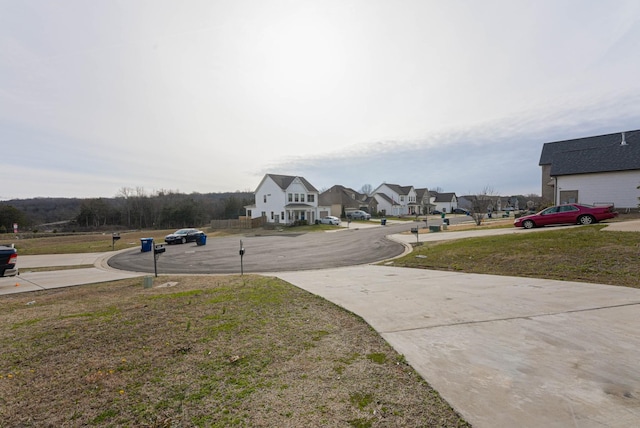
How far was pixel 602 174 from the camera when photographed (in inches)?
959

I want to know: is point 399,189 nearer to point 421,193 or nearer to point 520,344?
point 421,193

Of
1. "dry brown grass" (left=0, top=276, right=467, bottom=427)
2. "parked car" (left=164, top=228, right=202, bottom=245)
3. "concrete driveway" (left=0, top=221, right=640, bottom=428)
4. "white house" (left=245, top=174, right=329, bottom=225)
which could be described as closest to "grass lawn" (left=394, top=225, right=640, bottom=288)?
"concrete driveway" (left=0, top=221, right=640, bottom=428)

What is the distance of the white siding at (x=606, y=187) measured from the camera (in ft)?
75.4

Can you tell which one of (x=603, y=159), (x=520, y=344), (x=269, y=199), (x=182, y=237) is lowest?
(x=182, y=237)

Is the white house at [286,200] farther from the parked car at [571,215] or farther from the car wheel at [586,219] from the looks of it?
the car wheel at [586,219]

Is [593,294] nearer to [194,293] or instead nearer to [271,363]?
[271,363]

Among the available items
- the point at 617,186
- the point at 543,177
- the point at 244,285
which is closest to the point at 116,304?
the point at 244,285

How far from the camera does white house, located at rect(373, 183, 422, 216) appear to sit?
71750 millimetres

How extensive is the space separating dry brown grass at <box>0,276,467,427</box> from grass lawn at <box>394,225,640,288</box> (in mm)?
7247

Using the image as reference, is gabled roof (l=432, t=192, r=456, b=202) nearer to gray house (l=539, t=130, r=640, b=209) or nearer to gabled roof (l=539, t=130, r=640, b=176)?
gabled roof (l=539, t=130, r=640, b=176)

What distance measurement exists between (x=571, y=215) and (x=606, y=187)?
9998mm

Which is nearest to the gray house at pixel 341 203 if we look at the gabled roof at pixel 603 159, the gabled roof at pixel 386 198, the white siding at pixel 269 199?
the gabled roof at pixel 386 198

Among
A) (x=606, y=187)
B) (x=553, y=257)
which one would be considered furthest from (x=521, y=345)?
(x=606, y=187)

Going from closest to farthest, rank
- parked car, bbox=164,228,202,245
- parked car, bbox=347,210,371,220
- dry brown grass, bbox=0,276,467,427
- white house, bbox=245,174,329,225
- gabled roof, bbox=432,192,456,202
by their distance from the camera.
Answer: dry brown grass, bbox=0,276,467,427, parked car, bbox=164,228,202,245, white house, bbox=245,174,329,225, parked car, bbox=347,210,371,220, gabled roof, bbox=432,192,456,202
